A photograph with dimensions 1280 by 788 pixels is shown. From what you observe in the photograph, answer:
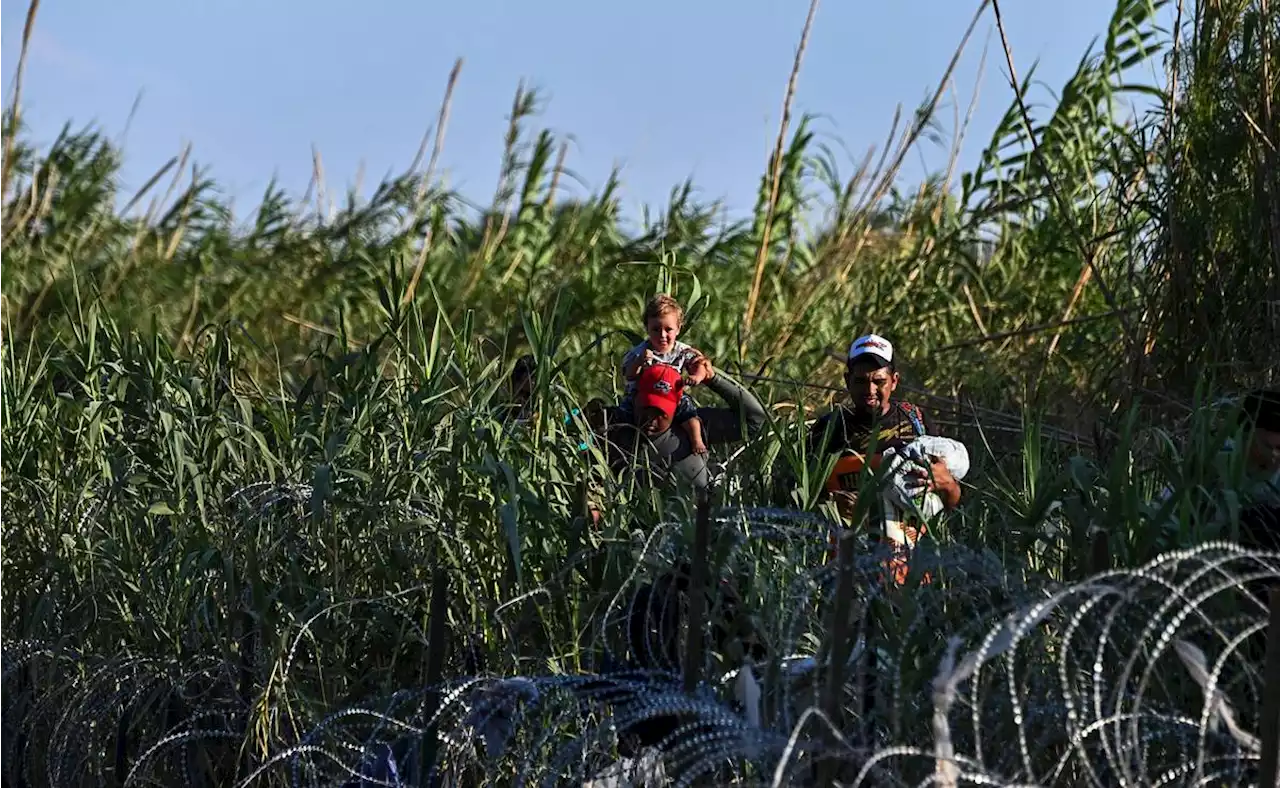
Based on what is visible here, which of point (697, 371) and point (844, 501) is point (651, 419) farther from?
point (844, 501)

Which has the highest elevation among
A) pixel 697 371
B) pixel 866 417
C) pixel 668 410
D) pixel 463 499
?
pixel 697 371

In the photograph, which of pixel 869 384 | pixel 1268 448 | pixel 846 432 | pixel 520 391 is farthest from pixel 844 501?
pixel 1268 448

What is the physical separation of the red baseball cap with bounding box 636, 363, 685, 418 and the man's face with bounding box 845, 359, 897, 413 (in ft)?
2.35

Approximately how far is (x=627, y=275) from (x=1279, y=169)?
15.9 ft

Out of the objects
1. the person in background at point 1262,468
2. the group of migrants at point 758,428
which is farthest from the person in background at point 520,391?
the person in background at point 1262,468

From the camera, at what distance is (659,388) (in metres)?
6.14

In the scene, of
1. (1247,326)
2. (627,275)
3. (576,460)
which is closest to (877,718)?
(576,460)

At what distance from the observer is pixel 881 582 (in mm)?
3914

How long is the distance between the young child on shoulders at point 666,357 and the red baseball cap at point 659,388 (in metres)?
0.02

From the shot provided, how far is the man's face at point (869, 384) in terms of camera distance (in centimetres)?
555

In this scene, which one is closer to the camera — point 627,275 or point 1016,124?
point 1016,124

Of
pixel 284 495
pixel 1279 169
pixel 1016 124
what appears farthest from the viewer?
pixel 1016 124

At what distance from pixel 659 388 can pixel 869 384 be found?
803mm

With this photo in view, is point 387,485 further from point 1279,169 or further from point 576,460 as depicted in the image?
point 1279,169
